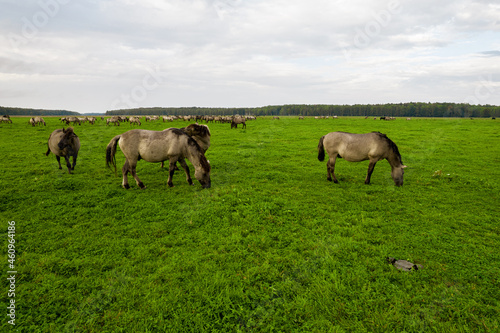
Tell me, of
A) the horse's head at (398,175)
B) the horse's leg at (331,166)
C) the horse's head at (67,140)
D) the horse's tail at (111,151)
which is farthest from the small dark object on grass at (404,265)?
the horse's head at (67,140)

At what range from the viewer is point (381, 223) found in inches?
277

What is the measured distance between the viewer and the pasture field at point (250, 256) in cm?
389

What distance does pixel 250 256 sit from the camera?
215 inches

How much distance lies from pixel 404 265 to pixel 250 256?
134 inches

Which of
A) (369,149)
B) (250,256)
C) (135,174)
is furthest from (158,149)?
(369,149)

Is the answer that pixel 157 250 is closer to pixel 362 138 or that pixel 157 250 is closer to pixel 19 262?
pixel 19 262

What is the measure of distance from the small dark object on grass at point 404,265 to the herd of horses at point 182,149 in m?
6.01

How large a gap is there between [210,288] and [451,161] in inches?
737

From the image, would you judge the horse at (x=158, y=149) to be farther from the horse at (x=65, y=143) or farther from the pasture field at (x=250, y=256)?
the horse at (x=65, y=143)

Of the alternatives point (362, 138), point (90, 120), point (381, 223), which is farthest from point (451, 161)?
point (90, 120)

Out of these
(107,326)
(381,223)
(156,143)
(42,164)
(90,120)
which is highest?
(90,120)

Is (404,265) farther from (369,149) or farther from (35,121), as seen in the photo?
(35,121)

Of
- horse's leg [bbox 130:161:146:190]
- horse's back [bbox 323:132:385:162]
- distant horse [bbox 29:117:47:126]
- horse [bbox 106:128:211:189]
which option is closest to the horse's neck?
horse [bbox 106:128:211:189]

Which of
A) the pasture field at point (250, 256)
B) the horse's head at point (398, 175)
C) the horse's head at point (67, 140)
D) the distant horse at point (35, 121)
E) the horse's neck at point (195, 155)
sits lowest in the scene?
the pasture field at point (250, 256)
